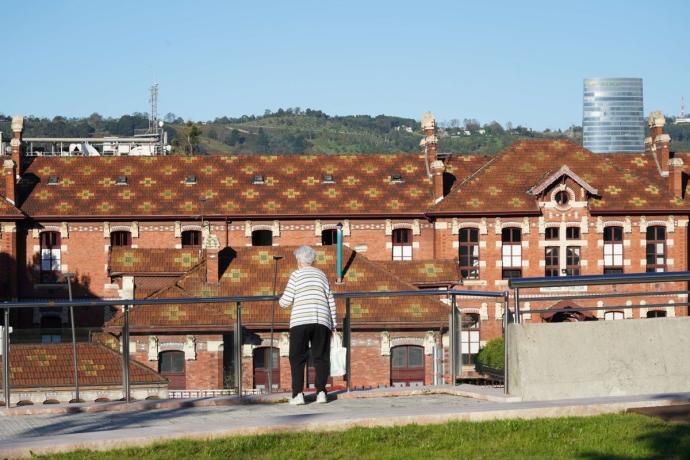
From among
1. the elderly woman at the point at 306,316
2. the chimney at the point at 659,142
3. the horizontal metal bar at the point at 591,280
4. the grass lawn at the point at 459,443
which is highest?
the chimney at the point at 659,142

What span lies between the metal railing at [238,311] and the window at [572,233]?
3866 cm

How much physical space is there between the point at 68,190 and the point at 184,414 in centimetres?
4513

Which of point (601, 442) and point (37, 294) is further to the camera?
point (37, 294)

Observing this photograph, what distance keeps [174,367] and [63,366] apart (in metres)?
5.85

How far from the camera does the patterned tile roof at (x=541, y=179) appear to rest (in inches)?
2297

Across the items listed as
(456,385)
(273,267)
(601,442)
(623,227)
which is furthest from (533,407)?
(623,227)

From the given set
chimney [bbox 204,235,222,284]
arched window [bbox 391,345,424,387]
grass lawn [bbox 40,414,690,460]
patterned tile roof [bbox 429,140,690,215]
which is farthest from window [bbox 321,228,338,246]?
grass lawn [bbox 40,414,690,460]

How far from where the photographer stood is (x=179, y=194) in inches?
2402

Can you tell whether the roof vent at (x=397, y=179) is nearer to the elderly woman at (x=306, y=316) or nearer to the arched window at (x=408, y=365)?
the arched window at (x=408, y=365)

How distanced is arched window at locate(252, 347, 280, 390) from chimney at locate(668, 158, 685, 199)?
39.7 meters

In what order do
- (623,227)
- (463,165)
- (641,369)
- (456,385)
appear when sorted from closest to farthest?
(641,369)
(456,385)
(623,227)
(463,165)

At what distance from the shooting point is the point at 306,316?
17500 mm

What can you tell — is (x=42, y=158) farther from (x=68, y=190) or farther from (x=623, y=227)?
(x=623, y=227)

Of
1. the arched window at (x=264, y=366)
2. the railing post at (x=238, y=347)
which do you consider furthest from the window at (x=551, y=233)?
the railing post at (x=238, y=347)
